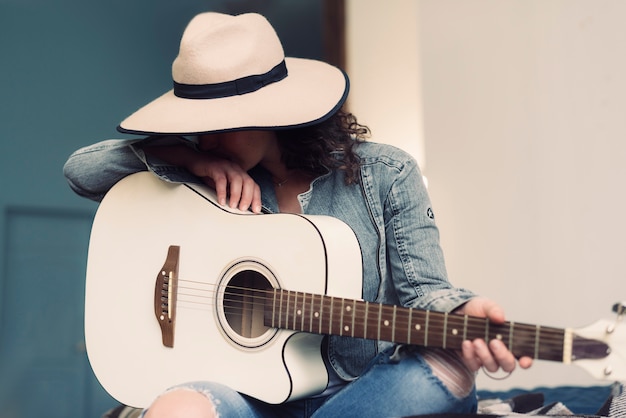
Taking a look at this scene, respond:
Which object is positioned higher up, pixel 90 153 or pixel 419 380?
pixel 90 153

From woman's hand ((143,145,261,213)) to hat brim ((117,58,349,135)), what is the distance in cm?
9

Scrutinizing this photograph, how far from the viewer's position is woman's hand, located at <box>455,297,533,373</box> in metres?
0.83

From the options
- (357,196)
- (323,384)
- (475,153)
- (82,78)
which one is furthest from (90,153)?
(475,153)

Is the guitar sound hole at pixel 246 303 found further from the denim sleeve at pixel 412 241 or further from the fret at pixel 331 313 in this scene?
the denim sleeve at pixel 412 241

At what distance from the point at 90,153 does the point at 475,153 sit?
1453 mm

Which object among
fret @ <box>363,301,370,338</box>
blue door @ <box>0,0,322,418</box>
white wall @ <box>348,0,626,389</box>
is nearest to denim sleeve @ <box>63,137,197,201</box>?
fret @ <box>363,301,370,338</box>

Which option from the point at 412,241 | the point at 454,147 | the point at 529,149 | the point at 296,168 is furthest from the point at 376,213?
the point at 454,147

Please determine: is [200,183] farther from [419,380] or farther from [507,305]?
[507,305]

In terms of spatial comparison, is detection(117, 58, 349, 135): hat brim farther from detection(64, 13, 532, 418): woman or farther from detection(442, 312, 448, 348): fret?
detection(442, 312, 448, 348): fret

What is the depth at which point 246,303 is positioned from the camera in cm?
107

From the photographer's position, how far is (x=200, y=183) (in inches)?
49.0

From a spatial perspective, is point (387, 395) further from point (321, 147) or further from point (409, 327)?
point (321, 147)

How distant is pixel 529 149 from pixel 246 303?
1.42 m

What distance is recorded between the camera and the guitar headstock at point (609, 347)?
2.56 feet
